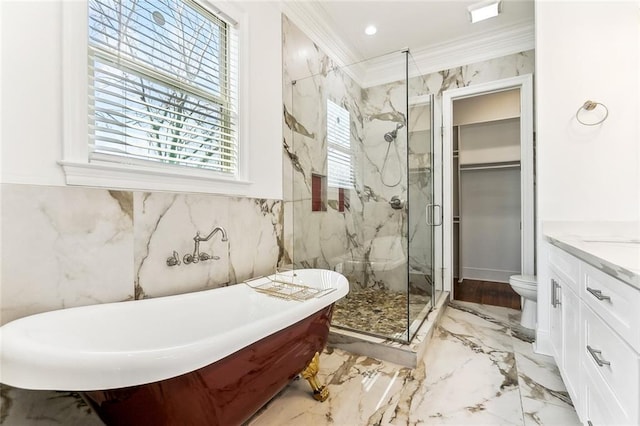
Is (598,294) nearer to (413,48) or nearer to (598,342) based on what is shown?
(598,342)

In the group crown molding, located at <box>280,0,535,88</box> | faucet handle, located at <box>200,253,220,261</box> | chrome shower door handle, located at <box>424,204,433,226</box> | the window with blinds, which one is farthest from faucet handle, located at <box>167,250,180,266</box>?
chrome shower door handle, located at <box>424,204,433,226</box>

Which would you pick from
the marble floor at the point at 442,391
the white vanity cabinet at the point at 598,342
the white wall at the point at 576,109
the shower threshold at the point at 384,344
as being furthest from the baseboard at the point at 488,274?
the white vanity cabinet at the point at 598,342

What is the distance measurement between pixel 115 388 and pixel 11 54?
1.22 m

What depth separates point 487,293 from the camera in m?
3.46

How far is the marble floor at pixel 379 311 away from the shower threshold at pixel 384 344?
76 mm

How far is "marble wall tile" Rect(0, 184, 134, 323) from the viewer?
1051mm

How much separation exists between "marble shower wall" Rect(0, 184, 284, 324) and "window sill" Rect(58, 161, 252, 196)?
37 mm

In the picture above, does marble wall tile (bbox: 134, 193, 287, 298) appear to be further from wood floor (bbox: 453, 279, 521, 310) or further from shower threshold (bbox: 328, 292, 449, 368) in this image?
wood floor (bbox: 453, 279, 521, 310)

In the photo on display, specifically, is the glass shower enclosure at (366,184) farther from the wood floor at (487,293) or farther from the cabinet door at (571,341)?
the cabinet door at (571,341)

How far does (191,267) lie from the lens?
164 centimetres

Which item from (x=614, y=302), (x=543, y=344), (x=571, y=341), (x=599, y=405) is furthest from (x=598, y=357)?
(x=543, y=344)

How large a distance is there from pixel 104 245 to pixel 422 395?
1.78 meters

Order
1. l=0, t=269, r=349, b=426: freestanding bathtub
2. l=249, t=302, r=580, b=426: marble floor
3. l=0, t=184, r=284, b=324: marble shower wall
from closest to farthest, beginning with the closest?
l=0, t=269, r=349, b=426: freestanding bathtub → l=0, t=184, r=284, b=324: marble shower wall → l=249, t=302, r=580, b=426: marble floor

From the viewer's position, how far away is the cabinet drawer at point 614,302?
30.3 inches
